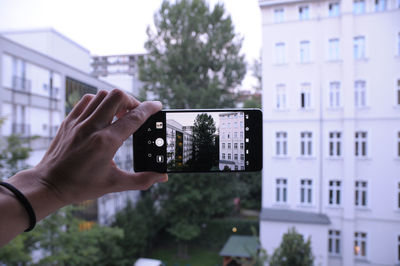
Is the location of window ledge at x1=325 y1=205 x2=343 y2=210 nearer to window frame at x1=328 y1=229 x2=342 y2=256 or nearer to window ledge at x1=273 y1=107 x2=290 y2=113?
window frame at x1=328 y1=229 x2=342 y2=256

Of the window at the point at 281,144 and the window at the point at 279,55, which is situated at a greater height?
the window at the point at 279,55

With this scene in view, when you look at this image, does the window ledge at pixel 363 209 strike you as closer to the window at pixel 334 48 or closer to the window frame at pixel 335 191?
the window frame at pixel 335 191

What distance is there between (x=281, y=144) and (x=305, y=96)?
1.29ft

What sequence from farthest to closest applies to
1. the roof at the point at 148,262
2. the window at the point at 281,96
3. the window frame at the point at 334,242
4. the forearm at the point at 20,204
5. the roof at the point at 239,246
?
the roof at the point at 148,262 → the roof at the point at 239,246 → the window frame at the point at 334,242 → the window at the point at 281,96 → the forearm at the point at 20,204

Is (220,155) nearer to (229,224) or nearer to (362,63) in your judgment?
(362,63)

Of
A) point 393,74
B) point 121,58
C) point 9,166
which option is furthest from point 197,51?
point 9,166

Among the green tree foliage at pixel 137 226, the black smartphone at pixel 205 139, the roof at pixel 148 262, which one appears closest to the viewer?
the black smartphone at pixel 205 139

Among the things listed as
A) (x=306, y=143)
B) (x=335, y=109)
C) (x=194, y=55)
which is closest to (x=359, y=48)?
(x=335, y=109)

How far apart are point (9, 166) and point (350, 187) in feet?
7.57

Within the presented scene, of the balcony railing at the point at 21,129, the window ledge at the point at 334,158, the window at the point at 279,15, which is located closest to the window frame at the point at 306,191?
the window ledge at the point at 334,158

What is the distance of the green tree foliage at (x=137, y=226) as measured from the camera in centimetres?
411

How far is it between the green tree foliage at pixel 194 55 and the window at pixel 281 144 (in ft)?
1.54

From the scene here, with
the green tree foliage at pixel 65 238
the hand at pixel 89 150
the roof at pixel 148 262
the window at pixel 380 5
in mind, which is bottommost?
the roof at pixel 148 262

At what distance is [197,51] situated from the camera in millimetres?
2674
